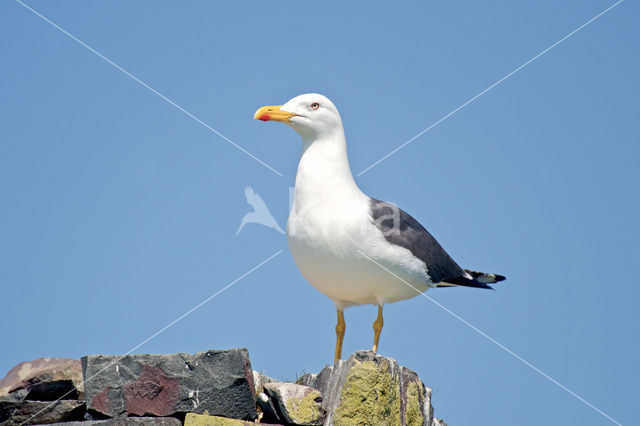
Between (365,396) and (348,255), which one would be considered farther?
(348,255)

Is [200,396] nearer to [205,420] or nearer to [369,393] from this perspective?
Answer: [205,420]

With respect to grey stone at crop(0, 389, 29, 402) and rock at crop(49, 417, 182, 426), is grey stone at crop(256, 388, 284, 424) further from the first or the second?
grey stone at crop(0, 389, 29, 402)

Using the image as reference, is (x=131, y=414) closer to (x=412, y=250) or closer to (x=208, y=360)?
(x=208, y=360)

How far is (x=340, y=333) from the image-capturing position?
9.79 meters

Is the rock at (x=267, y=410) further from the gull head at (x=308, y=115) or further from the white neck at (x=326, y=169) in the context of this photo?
the gull head at (x=308, y=115)

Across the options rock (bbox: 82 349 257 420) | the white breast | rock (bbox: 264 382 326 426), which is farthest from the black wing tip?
rock (bbox: 82 349 257 420)

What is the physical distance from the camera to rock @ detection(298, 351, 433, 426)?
7289 millimetres

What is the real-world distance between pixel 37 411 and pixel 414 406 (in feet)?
12.0

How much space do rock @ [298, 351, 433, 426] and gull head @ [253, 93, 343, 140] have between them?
3.25 metres

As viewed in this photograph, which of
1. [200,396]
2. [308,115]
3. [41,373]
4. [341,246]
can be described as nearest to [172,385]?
[200,396]

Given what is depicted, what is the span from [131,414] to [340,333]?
10.7 feet

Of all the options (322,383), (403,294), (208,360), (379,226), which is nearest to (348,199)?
(379,226)

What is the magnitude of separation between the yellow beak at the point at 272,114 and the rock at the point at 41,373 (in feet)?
12.0

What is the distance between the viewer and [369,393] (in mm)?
7340
